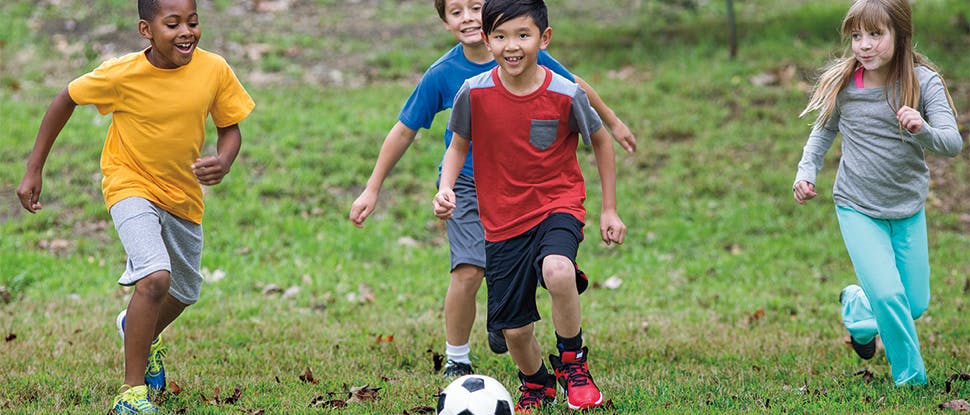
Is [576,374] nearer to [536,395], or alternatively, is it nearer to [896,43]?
[536,395]

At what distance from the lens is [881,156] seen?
4852 millimetres

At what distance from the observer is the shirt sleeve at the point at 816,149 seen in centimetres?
498

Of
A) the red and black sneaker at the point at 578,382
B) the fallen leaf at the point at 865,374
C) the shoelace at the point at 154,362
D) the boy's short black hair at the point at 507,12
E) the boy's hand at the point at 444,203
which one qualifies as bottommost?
the fallen leaf at the point at 865,374

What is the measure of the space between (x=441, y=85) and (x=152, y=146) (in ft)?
4.57

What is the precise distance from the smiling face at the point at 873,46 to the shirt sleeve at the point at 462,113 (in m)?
1.81

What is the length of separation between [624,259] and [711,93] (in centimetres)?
375

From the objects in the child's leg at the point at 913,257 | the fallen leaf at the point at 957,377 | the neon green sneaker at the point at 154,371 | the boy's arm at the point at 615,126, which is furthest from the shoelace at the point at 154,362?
the fallen leaf at the point at 957,377

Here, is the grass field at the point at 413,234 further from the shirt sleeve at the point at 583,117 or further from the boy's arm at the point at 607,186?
the shirt sleeve at the point at 583,117

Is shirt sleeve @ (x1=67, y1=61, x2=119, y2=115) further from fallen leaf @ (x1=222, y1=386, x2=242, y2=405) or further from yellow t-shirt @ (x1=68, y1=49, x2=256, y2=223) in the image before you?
fallen leaf @ (x1=222, y1=386, x2=242, y2=405)

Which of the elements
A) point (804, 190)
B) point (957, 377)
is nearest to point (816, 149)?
point (804, 190)

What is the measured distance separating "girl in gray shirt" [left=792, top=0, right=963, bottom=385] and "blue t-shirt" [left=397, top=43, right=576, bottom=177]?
1.33m

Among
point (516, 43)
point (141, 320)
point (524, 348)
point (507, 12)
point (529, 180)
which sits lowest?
point (524, 348)

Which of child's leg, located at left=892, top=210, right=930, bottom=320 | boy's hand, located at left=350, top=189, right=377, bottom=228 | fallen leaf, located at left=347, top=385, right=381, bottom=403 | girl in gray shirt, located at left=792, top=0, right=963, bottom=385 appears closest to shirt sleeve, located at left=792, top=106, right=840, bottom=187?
girl in gray shirt, located at left=792, top=0, right=963, bottom=385

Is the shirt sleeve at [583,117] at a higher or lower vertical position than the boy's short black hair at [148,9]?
lower
